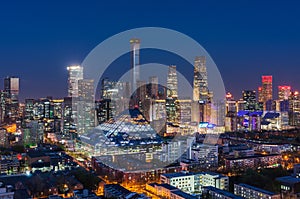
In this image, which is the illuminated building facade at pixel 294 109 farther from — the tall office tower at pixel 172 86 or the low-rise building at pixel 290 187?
the low-rise building at pixel 290 187

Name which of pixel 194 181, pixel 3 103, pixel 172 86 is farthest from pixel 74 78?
pixel 194 181

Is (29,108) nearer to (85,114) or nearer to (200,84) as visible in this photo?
(85,114)

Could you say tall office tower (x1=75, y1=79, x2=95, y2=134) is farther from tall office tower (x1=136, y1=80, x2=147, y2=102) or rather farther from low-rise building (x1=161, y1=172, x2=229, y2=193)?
low-rise building (x1=161, y1=172, x2=229, y2=193)

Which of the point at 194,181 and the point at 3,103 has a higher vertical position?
the point at 3,103

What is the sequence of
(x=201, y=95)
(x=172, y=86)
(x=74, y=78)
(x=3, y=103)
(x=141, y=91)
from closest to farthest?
(x=141, y=91) < (x=172, y=86) < (x=3, y=103) < (x=201, y=95) < (x=74, y=78)

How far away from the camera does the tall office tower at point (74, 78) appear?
1877cm

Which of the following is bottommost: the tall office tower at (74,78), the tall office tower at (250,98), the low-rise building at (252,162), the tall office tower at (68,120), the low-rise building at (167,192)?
the low-rise building at (167,192)

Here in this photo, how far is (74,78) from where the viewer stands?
63.3 ft

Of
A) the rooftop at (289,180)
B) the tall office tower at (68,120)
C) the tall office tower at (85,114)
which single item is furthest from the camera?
the tall office tower at (85,114)

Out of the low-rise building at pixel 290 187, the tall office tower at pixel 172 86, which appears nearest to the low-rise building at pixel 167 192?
the low-rise building at pixel 290 187

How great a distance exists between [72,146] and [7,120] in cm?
Result: 739

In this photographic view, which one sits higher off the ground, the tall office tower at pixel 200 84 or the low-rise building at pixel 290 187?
the tall office tower at pixel 200 84

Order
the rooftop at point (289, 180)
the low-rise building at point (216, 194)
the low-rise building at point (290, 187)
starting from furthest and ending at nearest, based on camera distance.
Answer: the rooftop at point (289, 180) < the low-rise building at point (290, 187) < the low-rise building at point (216, 194)

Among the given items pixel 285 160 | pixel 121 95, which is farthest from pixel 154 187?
pixel 121 95
